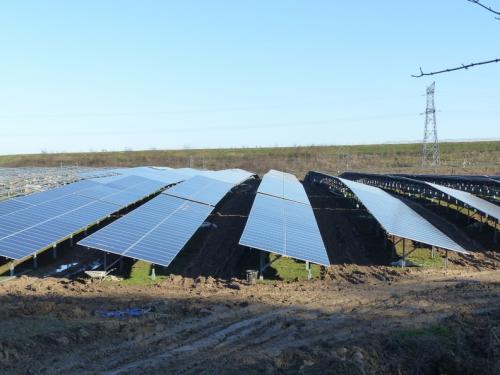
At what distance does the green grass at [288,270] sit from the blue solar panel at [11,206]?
427 inches

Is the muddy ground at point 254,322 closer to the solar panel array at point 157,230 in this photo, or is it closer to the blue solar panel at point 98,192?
the solar panel array at point 157,230

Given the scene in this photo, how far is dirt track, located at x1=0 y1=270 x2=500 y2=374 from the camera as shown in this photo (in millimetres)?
9938

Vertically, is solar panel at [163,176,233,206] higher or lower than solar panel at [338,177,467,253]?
higher

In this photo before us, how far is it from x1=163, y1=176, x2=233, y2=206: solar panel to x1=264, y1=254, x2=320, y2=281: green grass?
7.71m

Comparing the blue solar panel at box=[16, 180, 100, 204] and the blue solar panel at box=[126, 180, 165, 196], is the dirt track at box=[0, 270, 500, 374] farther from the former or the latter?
the blue solar panel at box=[126, 180, 165, 196]

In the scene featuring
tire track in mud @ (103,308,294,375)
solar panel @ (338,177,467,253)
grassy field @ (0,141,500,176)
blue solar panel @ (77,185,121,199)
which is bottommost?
tire track in mud @ (103,308,294,375)

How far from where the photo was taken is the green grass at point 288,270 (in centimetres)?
1830

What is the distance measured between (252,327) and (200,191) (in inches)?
766

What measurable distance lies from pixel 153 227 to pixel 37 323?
26.0ft

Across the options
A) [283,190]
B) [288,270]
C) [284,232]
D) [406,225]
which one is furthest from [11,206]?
[283,190]

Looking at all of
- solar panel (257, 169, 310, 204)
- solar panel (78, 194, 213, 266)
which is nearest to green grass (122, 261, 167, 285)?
solar panel (78, 194, 213, 266)

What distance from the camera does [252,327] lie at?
1263 centimetres

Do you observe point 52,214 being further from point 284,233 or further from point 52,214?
point 284,233

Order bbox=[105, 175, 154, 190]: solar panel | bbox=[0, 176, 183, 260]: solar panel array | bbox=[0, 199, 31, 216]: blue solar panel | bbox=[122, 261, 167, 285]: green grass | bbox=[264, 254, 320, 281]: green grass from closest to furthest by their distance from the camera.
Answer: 1. bbox=[122, 261, 167, 285]: green grass
2. bbox=[0, 176, 183, 260]: solar panel array
3. bbox=[264, 254, 320, 281]: green grass
4. bbox=[0, 199, 31, 216]: blue solar panel
5. bbox=[105, 175, 154, 190]: solar panel
